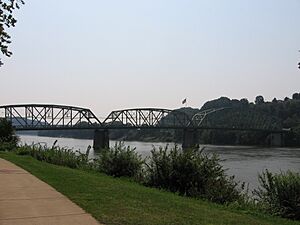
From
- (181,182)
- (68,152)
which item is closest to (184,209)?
(181,182)

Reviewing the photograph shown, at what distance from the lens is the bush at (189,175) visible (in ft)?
44.4

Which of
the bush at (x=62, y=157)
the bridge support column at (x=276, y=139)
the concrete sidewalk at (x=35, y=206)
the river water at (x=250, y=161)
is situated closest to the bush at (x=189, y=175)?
the concrete sidewalk at (x=35, y=206)

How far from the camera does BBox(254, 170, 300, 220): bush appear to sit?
1209 centimetres

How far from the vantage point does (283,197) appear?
12547 mm

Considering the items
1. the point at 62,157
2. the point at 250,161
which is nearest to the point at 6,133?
the point at 62,157

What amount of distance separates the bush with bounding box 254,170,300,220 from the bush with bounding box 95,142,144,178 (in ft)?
18.4

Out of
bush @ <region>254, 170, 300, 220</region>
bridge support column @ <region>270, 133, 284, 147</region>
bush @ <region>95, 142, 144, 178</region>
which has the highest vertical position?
bridge support column @ <region>270, 133, 284, 147</region>

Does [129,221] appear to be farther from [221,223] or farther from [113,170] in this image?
[113,170]

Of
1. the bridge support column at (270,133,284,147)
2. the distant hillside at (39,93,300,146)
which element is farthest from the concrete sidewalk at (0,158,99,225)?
the bridge support column at (270,133,284,147)

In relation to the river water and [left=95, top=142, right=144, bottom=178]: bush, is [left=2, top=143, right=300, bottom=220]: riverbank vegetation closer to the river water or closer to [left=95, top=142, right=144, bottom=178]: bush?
[left=95, top=142, right=144, bottom=178]: bush

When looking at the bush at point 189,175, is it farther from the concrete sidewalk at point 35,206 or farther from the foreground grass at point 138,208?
the concrete sidewalk at point 35,206

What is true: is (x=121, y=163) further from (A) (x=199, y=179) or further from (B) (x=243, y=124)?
(B) (x=243, y=124)

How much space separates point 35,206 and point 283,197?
680 centimetres

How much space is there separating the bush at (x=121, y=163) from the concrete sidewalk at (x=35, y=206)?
5.21 m
